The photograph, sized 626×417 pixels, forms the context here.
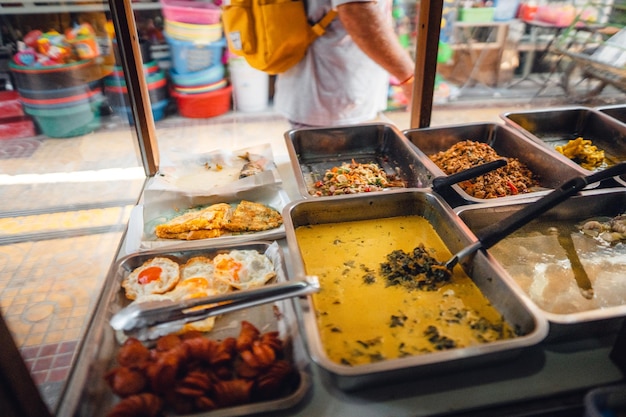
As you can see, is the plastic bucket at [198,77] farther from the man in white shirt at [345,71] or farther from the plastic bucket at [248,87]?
the man in white shirt at [345,71]

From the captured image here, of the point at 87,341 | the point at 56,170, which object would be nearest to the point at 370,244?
the point at 87,341

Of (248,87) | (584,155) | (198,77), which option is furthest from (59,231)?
(248,87)

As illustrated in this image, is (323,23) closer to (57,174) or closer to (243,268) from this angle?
(243,268)

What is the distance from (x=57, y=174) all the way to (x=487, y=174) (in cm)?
218

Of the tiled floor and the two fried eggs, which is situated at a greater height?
the two fried eggs

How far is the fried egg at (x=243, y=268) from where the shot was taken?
4.20 ft

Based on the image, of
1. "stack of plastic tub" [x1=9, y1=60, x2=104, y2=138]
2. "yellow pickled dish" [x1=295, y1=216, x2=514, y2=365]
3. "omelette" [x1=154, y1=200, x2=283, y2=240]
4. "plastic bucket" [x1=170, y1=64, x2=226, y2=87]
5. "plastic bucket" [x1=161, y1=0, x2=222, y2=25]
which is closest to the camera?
"yellow pickled dish" [x1=295, y1=216, x2=514, y2=365]

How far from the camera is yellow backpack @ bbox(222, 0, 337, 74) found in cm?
203

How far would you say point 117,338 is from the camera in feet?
3.59

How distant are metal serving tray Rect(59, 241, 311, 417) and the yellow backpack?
1121mm

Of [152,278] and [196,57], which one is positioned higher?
[152,278]

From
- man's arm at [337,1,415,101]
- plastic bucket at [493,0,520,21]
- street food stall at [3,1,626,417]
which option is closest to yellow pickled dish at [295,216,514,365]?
street food stall at [3,1,626,417]

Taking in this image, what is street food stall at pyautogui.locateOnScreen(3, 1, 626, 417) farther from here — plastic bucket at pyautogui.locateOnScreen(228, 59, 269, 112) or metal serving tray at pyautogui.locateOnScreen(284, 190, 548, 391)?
plastic bucket at pyautogui.locateOnScreen(228, 59, 269, 112)

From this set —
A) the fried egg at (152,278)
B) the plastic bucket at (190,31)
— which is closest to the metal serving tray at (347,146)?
the fried egg at (152,278)
